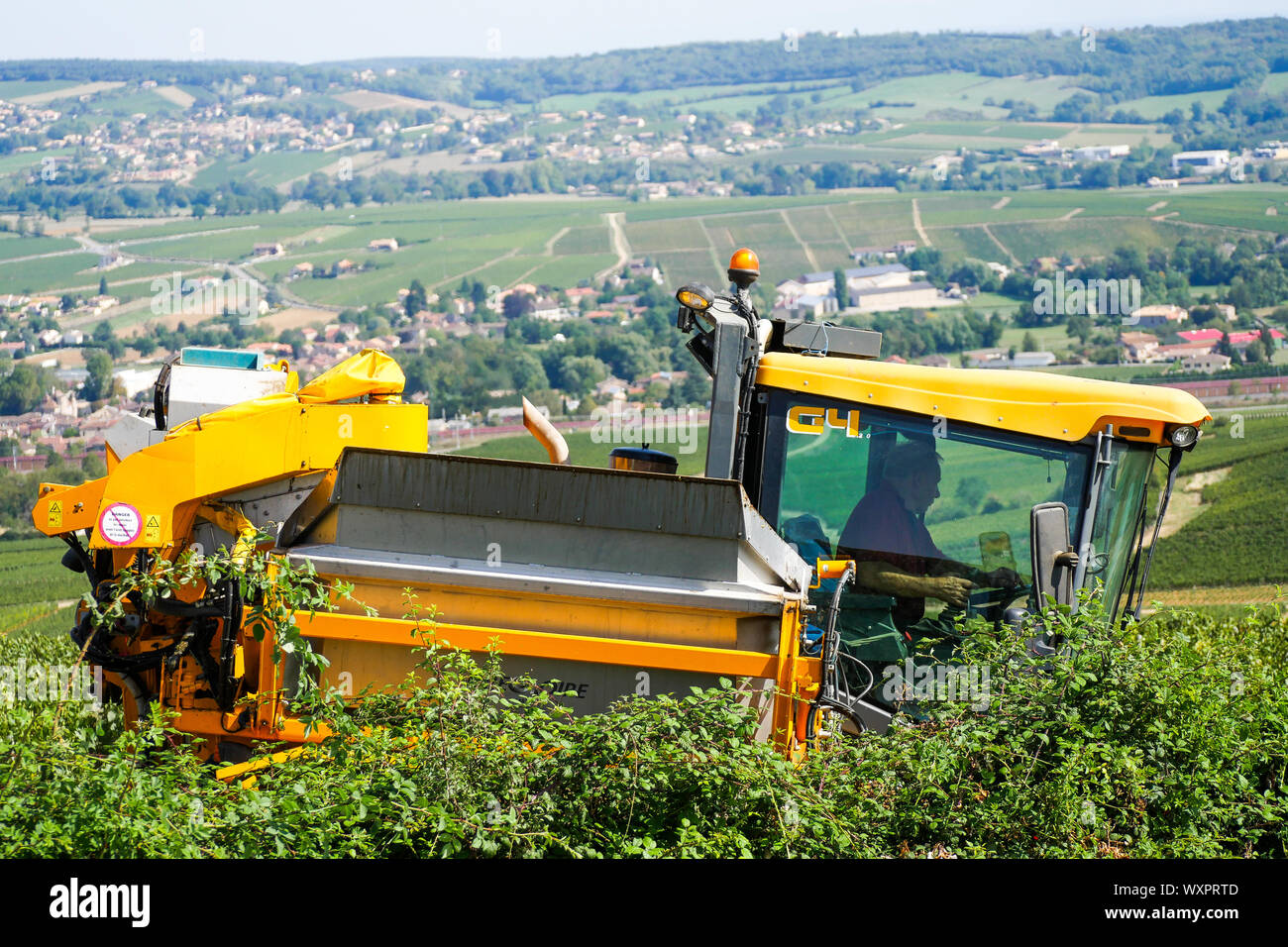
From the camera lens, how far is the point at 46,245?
437 ft

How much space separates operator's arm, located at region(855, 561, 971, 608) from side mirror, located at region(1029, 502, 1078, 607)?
1.26 feet

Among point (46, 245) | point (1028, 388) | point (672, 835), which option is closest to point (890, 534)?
point (1028, 388)

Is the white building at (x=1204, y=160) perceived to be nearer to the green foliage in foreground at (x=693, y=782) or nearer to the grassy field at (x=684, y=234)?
the grassy field at (x=684, y=234)

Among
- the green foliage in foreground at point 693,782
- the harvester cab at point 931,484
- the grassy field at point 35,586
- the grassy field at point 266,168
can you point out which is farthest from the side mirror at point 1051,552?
the grassy field at point 266,168

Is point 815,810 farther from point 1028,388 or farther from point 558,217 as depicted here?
point 558,217

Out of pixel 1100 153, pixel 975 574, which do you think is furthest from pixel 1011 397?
pixel 1100 153

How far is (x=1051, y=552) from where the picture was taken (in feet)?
17.5

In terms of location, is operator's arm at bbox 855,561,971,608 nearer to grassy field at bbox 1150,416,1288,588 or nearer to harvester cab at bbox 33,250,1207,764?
harvester cab at bbox 33,250,1207,764

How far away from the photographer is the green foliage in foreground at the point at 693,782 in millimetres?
4027

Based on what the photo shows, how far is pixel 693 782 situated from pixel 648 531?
1.22 m

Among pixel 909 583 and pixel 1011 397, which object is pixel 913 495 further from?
pixel 1011 397

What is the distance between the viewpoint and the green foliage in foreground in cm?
403

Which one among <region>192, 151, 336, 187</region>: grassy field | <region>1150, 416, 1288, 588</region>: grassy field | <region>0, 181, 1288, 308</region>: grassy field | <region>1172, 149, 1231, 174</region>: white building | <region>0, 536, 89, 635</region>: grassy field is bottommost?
<region>0, 536, 89, 635</region>: grassy field

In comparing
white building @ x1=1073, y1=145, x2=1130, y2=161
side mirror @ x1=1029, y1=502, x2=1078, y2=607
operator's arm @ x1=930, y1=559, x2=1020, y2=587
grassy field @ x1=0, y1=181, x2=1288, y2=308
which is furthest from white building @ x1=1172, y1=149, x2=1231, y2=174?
side mirror @ x1=1029, y1=502, x2=1078, y2=607
